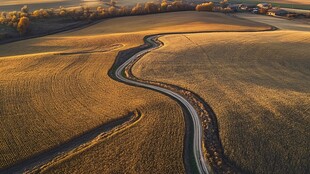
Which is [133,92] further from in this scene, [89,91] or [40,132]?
[40,132]

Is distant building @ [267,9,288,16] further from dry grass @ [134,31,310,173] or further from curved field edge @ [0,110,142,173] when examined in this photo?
curved field edge @ [0,110,142,173]

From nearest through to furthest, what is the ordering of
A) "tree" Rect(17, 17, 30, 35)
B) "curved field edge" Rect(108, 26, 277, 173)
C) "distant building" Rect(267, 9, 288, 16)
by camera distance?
1. "curved field edge" Rect(108, 26, 277, 173)
2. "tree" Rect(17, 17, 30, 35)
3. "distant building" Rect(267, 9, 288, 16)

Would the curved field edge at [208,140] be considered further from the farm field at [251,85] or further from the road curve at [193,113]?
the farm field at [251,85]

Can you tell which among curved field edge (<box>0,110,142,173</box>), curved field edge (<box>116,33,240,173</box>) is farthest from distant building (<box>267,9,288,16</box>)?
curved field edge (<box>0,110,142,173</box>)

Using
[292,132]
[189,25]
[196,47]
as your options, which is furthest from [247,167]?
[189,25]

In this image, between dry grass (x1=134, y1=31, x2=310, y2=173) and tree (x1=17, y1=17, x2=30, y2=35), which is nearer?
dry grass (x1=134, y1=31, x2=310, y2=173)

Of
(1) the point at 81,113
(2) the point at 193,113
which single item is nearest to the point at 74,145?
(1) the point at 81,113
